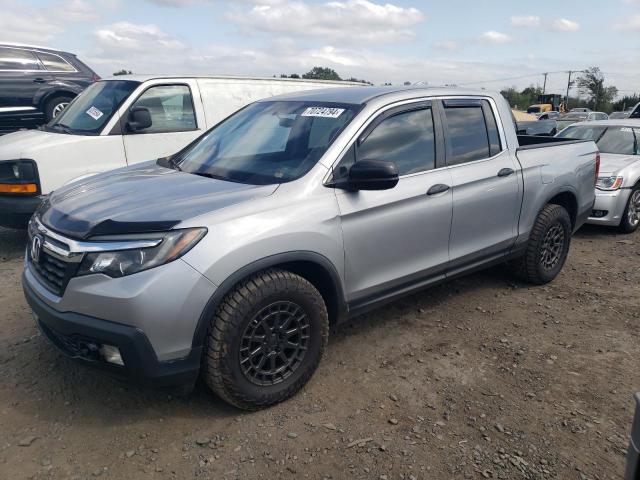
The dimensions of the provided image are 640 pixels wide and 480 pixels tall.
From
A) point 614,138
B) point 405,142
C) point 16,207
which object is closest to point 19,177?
point 16,207

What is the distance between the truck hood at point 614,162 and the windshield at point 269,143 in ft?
16.6

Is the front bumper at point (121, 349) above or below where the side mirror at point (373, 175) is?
below

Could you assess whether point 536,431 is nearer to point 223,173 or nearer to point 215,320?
point 215,320

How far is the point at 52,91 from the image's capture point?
9320mm

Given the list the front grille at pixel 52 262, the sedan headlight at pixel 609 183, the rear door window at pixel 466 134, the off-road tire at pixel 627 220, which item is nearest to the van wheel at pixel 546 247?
the rear door window at pixel 466 134

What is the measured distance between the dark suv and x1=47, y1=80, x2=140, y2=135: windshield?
3.47 meters

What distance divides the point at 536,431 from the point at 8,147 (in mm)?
5369

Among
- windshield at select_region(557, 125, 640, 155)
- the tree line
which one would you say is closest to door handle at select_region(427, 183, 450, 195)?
windshield at select_region(557, 125, 640, 155)

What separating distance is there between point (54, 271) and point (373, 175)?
1.79 m

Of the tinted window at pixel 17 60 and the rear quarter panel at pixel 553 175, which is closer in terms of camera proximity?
the rear quarter panel at pixel 553 175

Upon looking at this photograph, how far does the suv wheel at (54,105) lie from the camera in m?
9.30

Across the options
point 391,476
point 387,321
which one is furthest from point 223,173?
point 391,476

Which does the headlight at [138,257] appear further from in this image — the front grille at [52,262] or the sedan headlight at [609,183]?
the sedan headlight at [609,183]

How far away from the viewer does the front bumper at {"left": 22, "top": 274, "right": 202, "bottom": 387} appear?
8.16 ft
